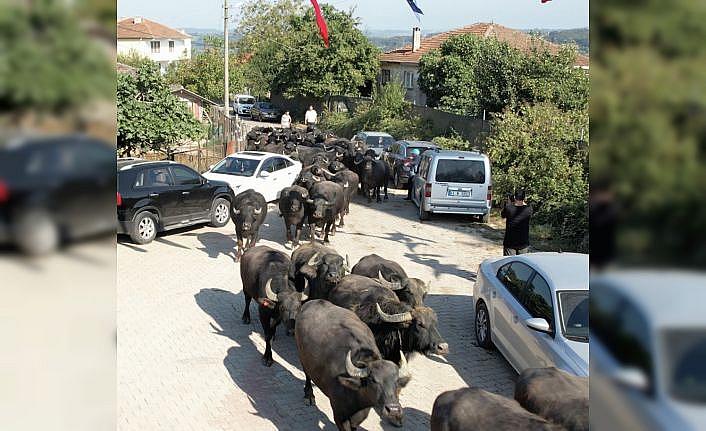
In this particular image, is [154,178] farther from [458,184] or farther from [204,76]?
[204,76]

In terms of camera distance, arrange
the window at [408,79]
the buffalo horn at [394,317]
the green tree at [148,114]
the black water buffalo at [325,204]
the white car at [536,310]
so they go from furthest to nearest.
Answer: the window at [408,79]
the green tree at [148,114]
the black water buffalo at [325,204]
the buffalo horn at [394,317]
the white car at [536,310]

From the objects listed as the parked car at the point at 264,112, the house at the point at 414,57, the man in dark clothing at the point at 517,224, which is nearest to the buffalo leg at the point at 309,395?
the man in dark clothing at the point at 517,224

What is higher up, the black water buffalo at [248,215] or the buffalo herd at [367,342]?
the black water buffalo at [248,215]

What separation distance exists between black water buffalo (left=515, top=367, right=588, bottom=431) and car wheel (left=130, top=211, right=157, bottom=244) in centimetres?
1100

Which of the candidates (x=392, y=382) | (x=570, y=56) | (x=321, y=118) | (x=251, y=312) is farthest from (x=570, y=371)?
(x=321, y=118)

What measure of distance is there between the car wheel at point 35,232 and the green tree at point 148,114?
19972 millimetres

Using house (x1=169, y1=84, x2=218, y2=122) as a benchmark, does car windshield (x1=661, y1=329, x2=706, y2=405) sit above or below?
below

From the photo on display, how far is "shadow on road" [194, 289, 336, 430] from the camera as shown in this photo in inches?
325

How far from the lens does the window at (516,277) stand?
9.09 metres

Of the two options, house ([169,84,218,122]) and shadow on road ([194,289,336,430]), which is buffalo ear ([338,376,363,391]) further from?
house ([169,84,218,122])

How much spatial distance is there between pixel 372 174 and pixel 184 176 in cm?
700

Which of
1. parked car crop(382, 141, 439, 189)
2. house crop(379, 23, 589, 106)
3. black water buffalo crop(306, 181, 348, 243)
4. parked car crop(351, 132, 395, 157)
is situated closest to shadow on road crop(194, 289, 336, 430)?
black water buffalo crop(306, 181, 348, 243)

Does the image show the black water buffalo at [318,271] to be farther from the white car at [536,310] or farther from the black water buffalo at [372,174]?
the black water buffalo at [372,174]

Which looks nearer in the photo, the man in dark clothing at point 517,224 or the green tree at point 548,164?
the man in dark clothing at point 517,224
